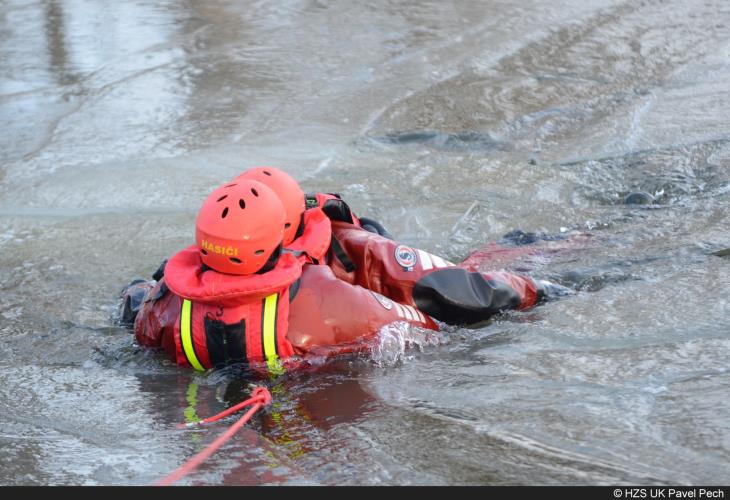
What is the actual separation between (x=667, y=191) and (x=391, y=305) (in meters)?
2.86

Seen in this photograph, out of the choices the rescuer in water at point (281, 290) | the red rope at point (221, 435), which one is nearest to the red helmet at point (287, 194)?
the rescuer in water at point (281, 290)

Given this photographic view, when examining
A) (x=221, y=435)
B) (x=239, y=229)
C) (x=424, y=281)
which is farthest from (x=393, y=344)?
(x=221, y=435)

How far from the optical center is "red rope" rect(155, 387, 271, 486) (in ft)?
10.5

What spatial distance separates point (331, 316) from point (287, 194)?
0.71 m

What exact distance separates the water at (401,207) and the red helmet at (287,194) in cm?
73

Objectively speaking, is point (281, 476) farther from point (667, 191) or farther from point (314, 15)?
point (314, 15)

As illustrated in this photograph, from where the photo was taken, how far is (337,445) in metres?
3.39

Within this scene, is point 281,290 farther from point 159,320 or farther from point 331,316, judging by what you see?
point 159,320

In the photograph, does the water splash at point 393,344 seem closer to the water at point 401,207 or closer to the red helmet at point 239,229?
the water at point 401,207

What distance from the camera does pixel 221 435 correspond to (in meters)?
3.53

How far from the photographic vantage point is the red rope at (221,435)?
319 centimetres

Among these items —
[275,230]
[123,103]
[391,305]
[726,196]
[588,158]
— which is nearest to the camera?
[275,230]

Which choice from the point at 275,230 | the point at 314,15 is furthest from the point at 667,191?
the point at 314,15

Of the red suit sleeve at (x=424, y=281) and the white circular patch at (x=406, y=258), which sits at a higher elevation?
the white circular patch at (x=406, y=258)
